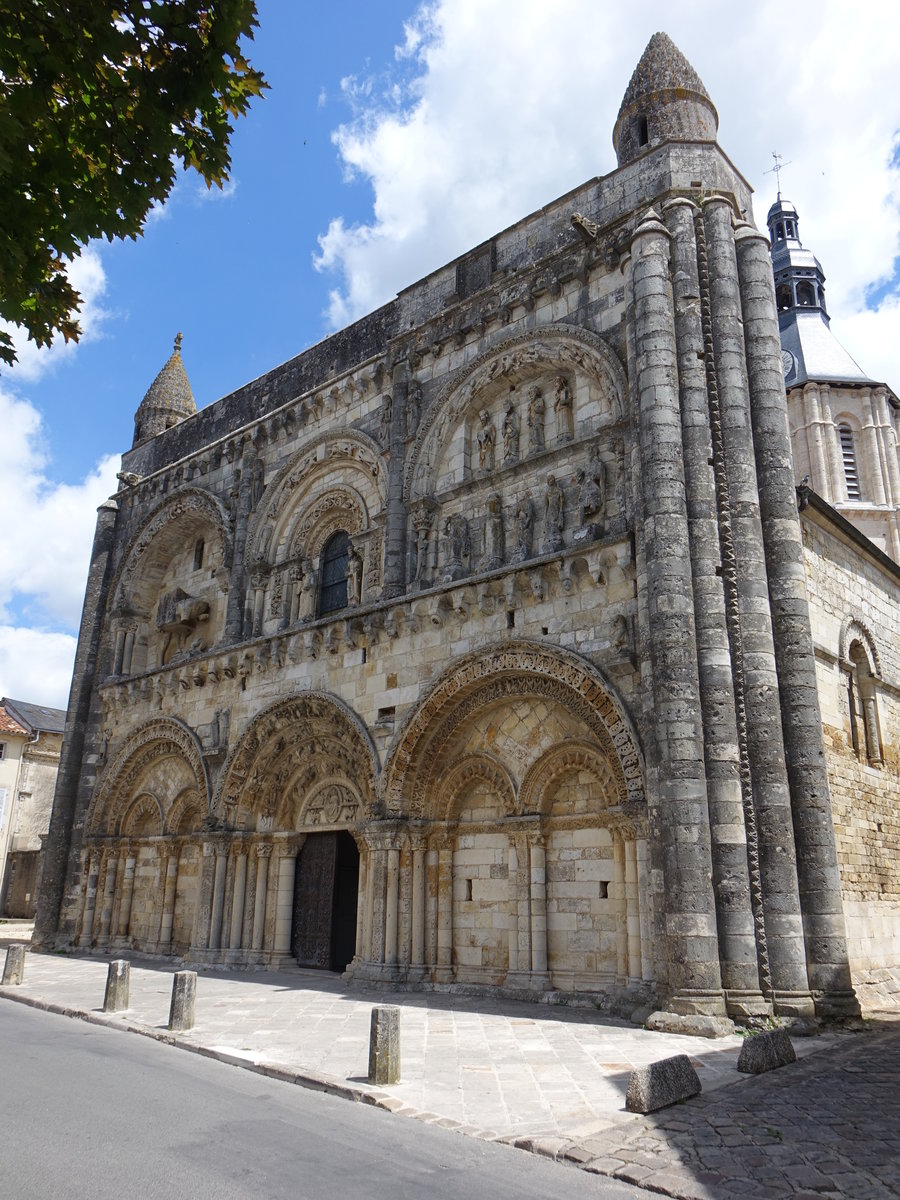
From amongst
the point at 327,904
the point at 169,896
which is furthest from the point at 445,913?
the point at 169,896

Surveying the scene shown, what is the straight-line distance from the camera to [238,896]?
14.7 meters

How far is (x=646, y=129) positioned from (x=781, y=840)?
1078 centimetres

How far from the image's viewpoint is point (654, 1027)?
8.60m

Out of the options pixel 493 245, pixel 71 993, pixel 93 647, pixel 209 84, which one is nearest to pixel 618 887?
pixel 71 993

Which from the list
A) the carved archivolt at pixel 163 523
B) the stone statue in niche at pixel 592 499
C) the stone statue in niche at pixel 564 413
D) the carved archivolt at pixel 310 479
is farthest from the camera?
the carved archivolt at pixel 163 523

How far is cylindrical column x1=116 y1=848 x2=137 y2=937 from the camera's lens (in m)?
17.3

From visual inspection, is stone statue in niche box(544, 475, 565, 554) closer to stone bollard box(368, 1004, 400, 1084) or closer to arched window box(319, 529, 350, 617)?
arched window box(319, 529, 350, 617)

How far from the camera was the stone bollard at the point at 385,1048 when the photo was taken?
6352 mm

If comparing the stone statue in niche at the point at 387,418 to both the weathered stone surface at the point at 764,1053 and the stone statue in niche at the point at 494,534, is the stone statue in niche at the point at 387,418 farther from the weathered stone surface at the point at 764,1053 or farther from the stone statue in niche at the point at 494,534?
the weathered stone surface at the point at 764,1053

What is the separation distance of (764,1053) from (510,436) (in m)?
9.04

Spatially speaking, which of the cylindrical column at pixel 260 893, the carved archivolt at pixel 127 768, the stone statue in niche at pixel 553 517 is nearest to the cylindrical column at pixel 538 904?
the stone statue in niche at pixel 553 517

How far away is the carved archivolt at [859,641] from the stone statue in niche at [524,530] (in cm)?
450

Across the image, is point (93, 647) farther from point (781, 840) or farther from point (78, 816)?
point (781, 840)

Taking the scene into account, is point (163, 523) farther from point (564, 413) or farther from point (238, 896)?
point (564, 413)
